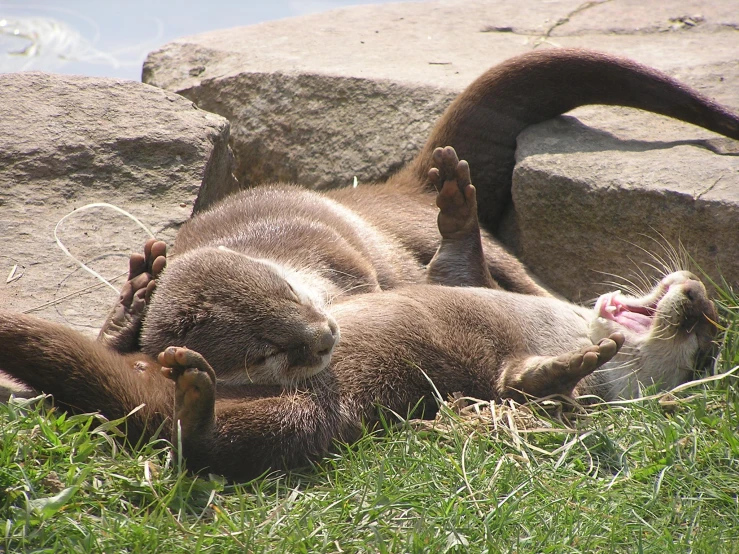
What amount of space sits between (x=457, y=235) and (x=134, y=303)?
1192 millimetres

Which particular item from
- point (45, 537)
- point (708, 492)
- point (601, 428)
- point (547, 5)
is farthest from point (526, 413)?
point (547, 5)

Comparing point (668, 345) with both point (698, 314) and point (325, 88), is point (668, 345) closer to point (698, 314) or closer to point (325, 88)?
point (698, 314)

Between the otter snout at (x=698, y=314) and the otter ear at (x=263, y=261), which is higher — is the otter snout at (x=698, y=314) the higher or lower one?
the lower one

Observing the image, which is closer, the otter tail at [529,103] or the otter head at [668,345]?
the otter head at [668,345]

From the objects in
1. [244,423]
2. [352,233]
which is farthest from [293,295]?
[352,233]

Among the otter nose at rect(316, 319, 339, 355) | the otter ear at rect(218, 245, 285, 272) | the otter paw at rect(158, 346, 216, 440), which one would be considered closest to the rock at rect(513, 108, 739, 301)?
the otter ear at rect(218, 245, 285, 272)

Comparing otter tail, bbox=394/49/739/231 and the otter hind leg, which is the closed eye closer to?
the otter hind leg

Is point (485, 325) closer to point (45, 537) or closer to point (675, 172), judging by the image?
point (675, 172)

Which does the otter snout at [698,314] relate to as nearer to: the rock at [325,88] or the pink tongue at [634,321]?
the pink tongue at [634,321]

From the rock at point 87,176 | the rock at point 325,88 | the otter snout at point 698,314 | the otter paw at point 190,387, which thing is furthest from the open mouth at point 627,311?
the rock at point 87,176

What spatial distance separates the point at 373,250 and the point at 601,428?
118 centimetres

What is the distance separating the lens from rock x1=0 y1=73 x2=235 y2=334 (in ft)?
9.99

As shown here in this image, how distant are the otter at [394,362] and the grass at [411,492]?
85 millimetres

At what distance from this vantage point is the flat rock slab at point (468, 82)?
326 centimetres
